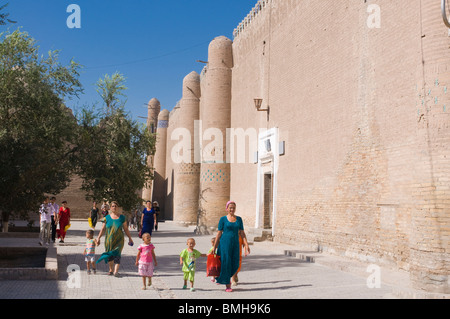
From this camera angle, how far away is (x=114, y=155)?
21234 millimetres

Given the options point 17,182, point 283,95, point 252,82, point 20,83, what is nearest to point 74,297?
point 17,182

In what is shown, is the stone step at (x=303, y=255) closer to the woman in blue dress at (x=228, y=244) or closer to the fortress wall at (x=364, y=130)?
the fortress wall at (x=364, y=130)

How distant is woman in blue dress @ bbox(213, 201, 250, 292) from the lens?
25.0 feet

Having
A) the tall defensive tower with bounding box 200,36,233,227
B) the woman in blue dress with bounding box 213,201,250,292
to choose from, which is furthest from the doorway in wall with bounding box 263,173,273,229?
the woman in blue dress with bounding box 213,201,250,292

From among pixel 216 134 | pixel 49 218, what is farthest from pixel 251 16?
pixel 49 218

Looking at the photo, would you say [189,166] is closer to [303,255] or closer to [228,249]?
[303,255]

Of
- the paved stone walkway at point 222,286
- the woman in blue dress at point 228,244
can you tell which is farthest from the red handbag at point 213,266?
the paved stone walkway at point 222,286

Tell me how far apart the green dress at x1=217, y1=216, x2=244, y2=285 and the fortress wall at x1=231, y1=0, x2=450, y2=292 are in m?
2.77

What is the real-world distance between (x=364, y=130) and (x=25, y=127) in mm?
7552

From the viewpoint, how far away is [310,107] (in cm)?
1498

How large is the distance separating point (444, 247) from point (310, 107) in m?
8.05

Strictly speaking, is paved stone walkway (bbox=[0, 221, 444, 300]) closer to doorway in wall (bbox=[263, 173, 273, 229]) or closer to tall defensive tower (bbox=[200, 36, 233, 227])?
doorway in wall (bbox=[263, 173, 273, 229])

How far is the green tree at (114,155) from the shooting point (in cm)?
1902
